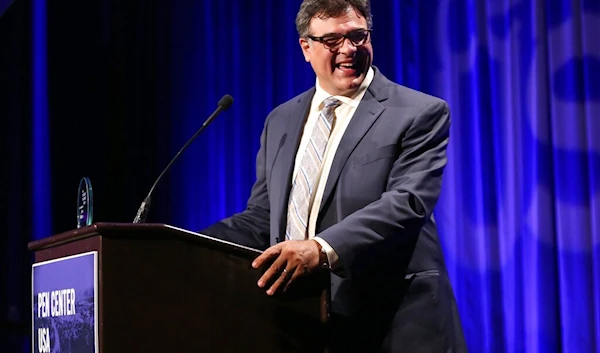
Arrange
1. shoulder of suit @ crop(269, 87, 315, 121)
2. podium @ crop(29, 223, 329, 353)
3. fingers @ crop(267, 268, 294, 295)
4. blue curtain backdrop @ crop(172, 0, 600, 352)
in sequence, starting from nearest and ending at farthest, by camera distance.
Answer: podium @ crop(29, 223, 329, 353) < fingers @ crop(267, 268, 294, 295) < shoulder of suit @ crop(269, 87, 315, 121) < blue curtain backdrop @ crop(172, 0, 600, 352)

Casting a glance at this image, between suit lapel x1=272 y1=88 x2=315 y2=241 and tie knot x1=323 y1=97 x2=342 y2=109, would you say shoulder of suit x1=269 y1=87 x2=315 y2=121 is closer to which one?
suit lapel x1=272 y1=88 x2=315 y2=241

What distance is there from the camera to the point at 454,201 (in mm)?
3533

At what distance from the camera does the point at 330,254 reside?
155 centimetres

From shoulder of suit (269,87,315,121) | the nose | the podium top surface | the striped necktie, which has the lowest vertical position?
Result: the podium top surface

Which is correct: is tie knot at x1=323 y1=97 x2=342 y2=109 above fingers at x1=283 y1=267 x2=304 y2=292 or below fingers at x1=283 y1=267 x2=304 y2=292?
above

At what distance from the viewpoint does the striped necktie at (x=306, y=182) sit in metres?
1.86

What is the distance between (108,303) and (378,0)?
9.32ft

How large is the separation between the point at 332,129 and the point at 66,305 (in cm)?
77

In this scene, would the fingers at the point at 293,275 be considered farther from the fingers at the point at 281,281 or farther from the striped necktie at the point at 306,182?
the striped necktie at the point at 306,182

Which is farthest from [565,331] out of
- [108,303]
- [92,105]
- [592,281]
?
[92,105]

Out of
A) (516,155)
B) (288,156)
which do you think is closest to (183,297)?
(288,156)

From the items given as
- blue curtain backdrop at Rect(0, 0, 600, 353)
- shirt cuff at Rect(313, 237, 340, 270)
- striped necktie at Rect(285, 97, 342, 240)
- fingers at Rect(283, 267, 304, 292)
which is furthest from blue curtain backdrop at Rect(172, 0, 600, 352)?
fingers at Rect(283, 267, 304, 292)

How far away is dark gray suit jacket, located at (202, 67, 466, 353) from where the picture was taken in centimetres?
169

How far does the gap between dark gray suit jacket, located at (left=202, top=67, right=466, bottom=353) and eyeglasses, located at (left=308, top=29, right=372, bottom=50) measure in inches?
4.7
